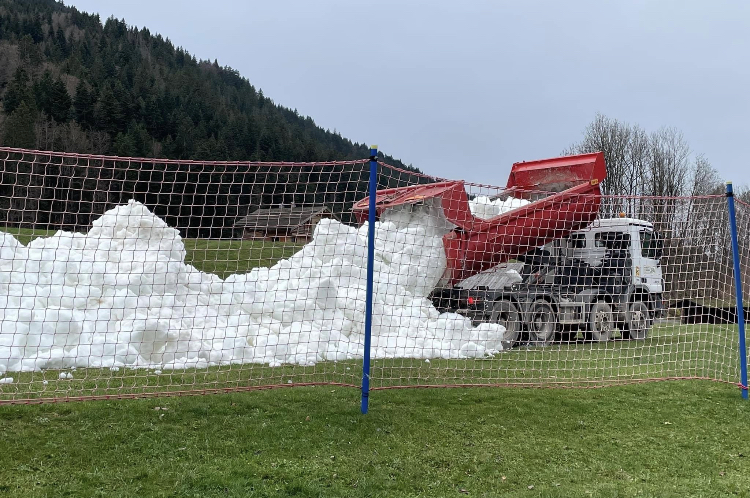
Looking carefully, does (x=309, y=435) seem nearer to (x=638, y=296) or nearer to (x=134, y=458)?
(x=134, y=458)

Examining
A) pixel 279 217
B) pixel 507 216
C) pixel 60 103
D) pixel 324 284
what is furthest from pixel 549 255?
pixel 60 103

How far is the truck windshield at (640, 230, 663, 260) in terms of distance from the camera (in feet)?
38.5

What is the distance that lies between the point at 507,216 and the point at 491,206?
331mm

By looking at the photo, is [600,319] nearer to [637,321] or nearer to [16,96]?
[637,321]

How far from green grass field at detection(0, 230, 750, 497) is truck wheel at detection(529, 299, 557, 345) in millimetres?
3637

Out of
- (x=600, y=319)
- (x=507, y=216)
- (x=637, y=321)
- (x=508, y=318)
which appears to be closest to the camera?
(x=507, y=216)

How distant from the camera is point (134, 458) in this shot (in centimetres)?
414

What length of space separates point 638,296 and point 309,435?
9.48 metres

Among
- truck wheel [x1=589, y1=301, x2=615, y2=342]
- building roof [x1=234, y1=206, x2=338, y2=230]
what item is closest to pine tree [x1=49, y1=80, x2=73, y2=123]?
building roof [x1=234, y1=206, x2=338, y2=230]

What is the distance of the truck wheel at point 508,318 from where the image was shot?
34.2ft

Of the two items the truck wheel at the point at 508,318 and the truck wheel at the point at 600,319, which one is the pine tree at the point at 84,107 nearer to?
the truck wheel at the point at 508,318

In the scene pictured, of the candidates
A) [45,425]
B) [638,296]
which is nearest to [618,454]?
[45,425]

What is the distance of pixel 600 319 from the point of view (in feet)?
37.5

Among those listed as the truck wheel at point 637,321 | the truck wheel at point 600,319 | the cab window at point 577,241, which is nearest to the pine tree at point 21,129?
the cab window at point 577,241
